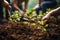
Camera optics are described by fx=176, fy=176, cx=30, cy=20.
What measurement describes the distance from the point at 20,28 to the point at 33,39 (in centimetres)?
47

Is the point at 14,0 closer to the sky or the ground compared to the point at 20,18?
closer to the sky

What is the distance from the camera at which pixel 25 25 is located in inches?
127

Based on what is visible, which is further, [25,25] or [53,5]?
[53,5]

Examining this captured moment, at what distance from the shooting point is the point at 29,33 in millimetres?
2908

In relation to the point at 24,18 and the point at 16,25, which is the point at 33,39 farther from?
the point at 24,18

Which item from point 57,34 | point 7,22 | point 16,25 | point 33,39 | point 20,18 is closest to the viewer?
point 33,39

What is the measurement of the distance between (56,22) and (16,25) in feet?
2.81

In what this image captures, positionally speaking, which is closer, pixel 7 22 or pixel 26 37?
pixel 26 37

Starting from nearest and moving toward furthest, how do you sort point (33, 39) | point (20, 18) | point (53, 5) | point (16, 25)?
point (33, 39), point (16, 25), point (20, 18), point (53, 5)

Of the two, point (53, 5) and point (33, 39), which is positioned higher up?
point (53, 5)

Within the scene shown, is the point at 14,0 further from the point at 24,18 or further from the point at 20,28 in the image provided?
the point at 20,28

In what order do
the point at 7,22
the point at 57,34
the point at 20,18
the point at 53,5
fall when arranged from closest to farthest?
the point at 57,34
the point at 7,22
the point at 20,18
the point at 53,5

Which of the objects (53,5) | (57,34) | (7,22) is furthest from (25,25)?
(53,5)

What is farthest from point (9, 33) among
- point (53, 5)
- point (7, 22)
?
point (53, 5)
